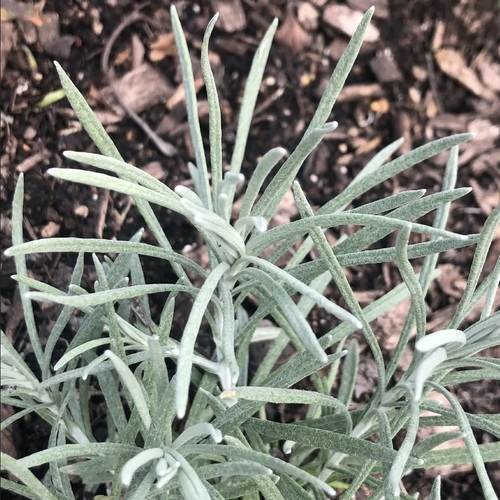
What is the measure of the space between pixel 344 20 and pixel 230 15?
33cm

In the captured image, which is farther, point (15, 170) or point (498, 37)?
point (498, 37)

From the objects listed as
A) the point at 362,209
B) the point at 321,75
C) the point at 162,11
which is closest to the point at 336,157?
the point at 321,75

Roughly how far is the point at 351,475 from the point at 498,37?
1329 mm

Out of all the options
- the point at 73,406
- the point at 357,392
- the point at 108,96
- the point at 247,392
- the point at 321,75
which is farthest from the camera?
the point at 321,75

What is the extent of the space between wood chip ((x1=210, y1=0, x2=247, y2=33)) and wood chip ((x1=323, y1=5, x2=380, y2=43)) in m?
0.24

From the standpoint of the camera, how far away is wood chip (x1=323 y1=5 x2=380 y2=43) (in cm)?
161

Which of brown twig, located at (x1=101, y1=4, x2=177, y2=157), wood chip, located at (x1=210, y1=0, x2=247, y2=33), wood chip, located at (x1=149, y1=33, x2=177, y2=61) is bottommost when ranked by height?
brown twig, located at (x1=101, y1=4, x2=177, y2=157)

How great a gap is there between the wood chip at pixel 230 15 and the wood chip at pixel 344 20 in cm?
24

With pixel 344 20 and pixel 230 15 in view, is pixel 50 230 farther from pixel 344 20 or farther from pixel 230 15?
pixel 344 20

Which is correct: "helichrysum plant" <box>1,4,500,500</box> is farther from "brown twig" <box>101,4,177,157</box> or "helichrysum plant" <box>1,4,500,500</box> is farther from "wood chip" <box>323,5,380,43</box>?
"wood chip" <box>323,5,380,43</box>

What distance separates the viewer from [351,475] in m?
0.99

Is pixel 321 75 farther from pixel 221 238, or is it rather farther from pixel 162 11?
pixel 221 238

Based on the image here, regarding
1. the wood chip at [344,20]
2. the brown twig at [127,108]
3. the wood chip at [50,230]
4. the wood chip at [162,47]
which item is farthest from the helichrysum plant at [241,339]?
the wood chip at [344,20]

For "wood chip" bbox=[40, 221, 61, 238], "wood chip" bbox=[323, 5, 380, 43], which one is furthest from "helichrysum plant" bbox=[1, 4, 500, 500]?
"wood chip" bbox=[323, 5, 380, 43]
